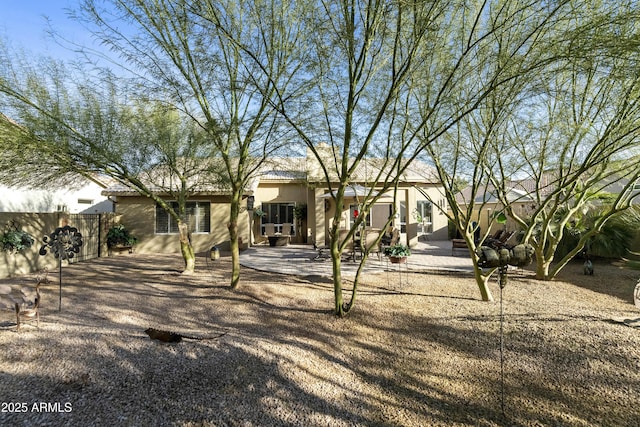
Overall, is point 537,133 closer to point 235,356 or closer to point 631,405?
point 631,405

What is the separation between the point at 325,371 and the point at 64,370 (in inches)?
114

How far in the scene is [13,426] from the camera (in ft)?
8.42

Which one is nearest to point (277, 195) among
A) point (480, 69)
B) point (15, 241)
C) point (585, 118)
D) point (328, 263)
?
point (328, 263)

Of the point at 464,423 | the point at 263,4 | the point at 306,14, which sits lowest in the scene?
the point at 464,423

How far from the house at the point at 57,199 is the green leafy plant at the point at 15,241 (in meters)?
1.43

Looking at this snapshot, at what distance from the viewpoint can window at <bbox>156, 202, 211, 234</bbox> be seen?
14.6 metres

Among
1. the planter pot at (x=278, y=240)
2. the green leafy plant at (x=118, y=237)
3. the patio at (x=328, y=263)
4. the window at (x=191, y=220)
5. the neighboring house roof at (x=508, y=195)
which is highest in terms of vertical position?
the neighboring house roof at (x=508, y=195)

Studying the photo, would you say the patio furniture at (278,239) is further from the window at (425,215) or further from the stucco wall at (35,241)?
the window at (425,215)

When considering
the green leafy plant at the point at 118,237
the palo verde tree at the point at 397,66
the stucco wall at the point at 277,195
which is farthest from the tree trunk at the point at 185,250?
the stucco wall at the point at 277,195

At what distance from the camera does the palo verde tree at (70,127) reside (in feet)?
21.0

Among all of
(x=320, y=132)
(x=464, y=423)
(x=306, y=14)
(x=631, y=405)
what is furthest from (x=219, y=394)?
(x=306, y=14)

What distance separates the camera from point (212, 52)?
619cm

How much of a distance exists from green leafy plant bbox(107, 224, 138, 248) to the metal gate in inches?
Answer: 19.3

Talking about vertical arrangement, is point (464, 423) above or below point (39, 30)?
below
